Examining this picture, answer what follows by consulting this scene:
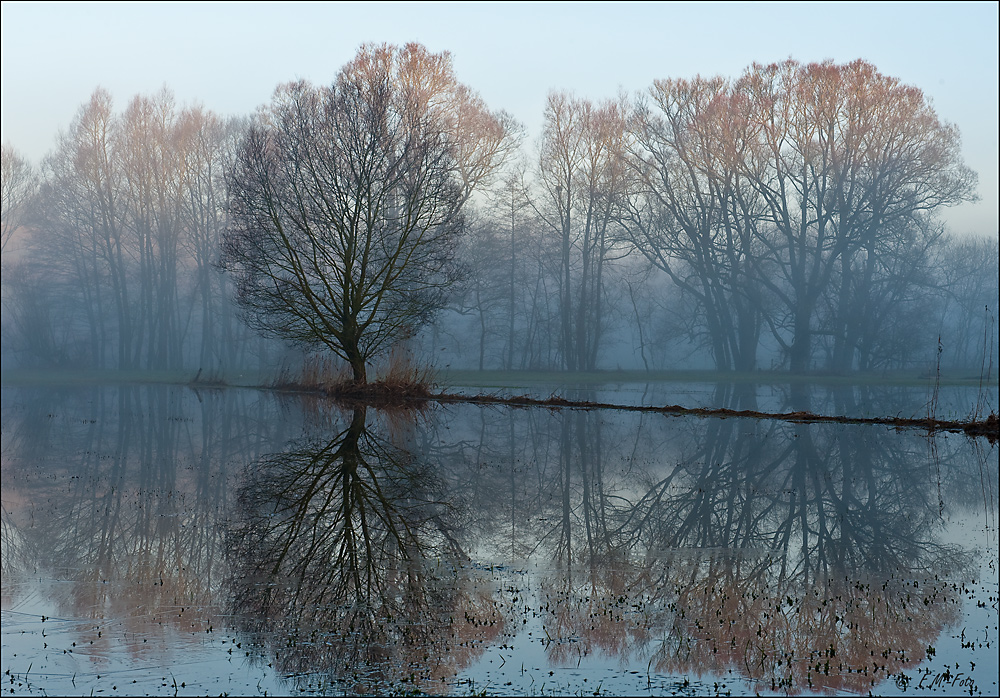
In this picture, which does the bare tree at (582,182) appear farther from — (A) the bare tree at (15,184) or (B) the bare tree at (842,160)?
(A) the bare tree at (15,184)

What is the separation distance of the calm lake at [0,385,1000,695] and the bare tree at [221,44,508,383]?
11.0m

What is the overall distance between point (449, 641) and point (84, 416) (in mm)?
18603

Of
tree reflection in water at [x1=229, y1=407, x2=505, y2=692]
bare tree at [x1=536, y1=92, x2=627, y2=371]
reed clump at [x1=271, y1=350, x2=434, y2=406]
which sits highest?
bare tree at [x1=536, y1=92, x2=627, y2=371]

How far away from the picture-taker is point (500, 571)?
6.45 metres

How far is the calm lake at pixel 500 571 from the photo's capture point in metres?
4.52

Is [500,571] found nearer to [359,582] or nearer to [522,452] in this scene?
[359,582]

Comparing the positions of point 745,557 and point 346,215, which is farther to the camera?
point 346,215

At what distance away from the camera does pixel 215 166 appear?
4959 cm

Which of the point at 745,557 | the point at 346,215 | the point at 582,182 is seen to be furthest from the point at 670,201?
the point at 745,557

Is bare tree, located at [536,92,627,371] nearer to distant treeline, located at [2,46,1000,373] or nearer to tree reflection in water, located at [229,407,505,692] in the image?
distant treeline, located at [2,46,1000,373]

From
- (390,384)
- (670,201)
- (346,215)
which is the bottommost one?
(390,384)

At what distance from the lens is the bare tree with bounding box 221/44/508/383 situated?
23.5 metres

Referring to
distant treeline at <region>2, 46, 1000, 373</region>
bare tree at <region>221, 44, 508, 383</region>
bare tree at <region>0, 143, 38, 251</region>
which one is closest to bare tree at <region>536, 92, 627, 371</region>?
distant treeline at <region>2, 46, 1000, 373</region>

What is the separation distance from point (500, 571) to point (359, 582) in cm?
111
